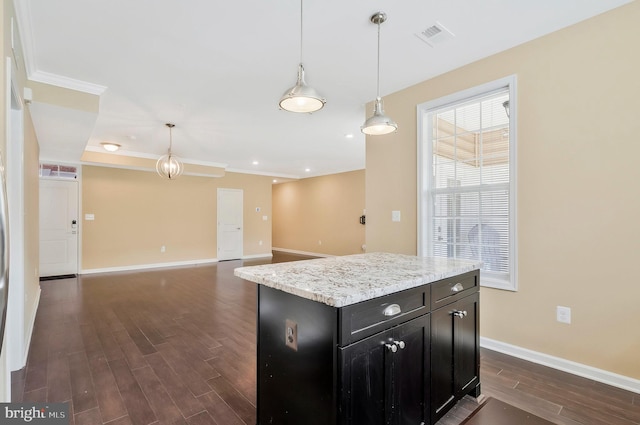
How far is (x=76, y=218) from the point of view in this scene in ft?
20.9

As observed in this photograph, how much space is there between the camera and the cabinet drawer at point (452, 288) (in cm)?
172

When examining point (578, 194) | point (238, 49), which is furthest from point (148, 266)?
point (578, 194)

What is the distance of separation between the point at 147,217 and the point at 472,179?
7077 mm

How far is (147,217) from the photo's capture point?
7.28m

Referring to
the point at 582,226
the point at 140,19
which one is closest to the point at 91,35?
the point at 140,19

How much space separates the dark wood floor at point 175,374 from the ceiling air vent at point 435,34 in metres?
2.73

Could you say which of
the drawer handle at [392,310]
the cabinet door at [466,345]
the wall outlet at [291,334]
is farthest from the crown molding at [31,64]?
the cabinet door at [466,345]

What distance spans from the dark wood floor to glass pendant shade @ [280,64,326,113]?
78.8 inches

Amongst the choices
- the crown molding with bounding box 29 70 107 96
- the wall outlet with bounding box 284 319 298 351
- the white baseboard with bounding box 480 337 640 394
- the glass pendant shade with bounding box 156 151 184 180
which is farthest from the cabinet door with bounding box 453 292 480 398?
the glass pendant shade with bounding box 156 151 184 180

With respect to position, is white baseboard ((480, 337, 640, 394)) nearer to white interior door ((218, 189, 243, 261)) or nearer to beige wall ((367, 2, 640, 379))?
beige wall ((367, 2, 640, 379))

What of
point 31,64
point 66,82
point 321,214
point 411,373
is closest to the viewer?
point 411,373

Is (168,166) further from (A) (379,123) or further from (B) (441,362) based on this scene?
(B) (441,362)

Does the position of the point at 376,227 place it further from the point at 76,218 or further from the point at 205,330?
the point at 76,218

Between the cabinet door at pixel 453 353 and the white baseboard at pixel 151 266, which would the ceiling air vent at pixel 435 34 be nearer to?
the cabinet door at pixel 453 353
